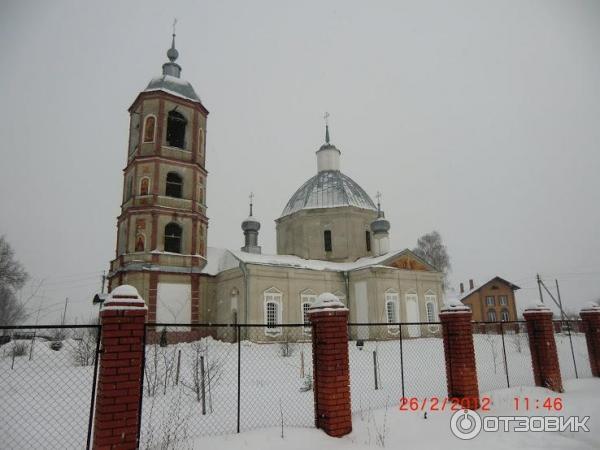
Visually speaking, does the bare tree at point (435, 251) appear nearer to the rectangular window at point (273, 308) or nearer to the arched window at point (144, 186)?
the rectangular window at point (273, 308)

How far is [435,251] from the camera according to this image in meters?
37.2

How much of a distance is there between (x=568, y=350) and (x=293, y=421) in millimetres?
17763

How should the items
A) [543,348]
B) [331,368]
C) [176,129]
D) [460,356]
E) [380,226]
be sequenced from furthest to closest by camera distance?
1. [380,226]
2. [176,129]
3. [543,348]
4. [460,356]
5. [331,368]

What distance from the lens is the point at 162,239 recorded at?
20797 millimetres

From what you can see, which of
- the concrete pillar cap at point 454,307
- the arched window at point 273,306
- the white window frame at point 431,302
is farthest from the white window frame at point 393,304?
the concrete pillar cap at point 454,307

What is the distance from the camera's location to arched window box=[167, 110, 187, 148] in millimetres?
22047

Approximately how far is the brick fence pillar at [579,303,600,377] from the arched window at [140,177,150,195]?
19241 mm

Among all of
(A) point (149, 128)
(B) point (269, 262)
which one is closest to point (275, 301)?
(B) point (269, 262)

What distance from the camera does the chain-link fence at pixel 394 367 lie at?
8578mm

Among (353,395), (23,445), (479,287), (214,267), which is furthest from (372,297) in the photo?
(479,287)

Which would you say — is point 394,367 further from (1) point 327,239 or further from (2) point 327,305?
(1) point 327,239

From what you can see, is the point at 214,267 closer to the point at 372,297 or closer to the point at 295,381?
the point at 372,297

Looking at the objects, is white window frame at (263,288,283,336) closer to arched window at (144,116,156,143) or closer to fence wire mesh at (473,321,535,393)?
fence wire mesh at (473,321,535,393)

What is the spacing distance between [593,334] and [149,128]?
21014 millimetres
